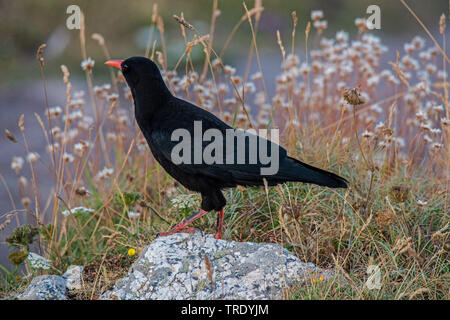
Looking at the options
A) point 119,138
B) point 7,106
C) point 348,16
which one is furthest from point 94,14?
point 119,138

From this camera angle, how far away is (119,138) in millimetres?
4711

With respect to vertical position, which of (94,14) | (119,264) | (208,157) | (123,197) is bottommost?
(119,264)

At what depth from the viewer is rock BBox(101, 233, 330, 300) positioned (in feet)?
8.88

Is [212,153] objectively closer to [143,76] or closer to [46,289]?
[143,76]

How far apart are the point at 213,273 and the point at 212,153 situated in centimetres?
71

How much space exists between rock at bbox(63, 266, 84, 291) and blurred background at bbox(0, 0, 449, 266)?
554cm

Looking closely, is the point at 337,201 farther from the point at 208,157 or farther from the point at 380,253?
the point at 208,157

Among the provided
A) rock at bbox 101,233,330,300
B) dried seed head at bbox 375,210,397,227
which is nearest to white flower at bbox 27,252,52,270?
rock at bbox 101,233,330,300

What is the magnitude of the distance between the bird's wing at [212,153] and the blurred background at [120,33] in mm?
5723

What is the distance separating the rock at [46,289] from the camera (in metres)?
2.80

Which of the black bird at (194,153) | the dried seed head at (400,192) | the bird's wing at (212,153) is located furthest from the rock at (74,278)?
the dried seed head at (400,192)

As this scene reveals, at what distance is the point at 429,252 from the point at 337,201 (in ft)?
2.05

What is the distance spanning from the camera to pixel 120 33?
12.2 metres

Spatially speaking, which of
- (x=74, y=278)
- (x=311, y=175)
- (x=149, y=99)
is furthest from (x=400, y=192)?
(x=74, y=278)
